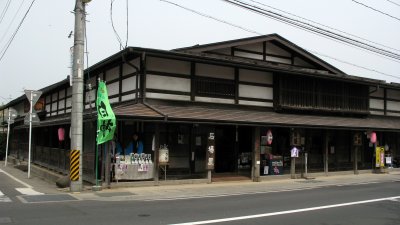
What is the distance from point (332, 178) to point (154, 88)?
36.4ft

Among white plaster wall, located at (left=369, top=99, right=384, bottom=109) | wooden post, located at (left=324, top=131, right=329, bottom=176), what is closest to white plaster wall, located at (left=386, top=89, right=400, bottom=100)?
white plaster wall, located at (left=369, top=99, right=384, bottom=109)

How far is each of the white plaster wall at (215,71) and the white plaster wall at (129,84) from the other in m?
3.04

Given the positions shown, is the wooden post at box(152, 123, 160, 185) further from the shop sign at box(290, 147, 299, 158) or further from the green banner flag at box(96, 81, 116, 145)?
the shop sign at box(290, 147, 299, 158)

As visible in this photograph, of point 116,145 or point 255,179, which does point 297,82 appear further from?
point 116,145

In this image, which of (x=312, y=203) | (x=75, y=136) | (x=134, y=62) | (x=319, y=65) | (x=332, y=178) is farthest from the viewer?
(x=319, y=65)

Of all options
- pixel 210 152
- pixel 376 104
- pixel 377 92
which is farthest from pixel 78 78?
pixel 376 104

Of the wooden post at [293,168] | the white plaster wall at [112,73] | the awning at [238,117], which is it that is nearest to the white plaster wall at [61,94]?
the white plaster wall at [112,73]

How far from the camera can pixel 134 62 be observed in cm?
2017

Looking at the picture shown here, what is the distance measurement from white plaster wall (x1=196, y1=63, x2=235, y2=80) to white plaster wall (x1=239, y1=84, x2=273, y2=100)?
918mm

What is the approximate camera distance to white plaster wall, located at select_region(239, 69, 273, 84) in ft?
74.9

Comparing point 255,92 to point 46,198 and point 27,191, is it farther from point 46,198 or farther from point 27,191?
point 46,198

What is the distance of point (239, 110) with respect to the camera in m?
22.5

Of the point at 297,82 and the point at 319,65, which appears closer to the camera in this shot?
the point at 297,82

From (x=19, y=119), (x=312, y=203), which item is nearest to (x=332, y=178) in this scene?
(x=312, y=203)
